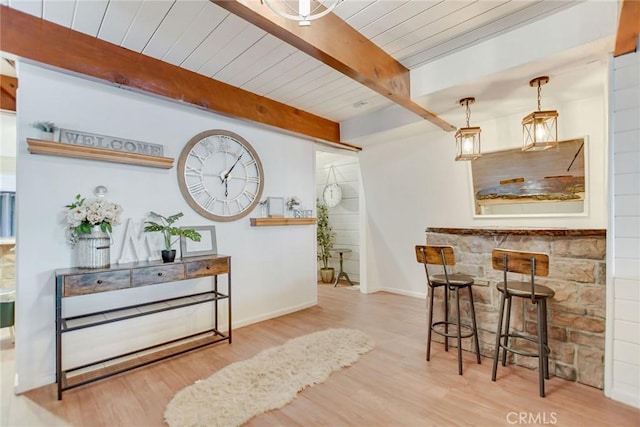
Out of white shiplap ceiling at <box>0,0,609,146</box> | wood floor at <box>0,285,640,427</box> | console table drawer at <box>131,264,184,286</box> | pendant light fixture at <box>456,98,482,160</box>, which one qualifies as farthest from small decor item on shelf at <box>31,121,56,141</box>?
pendant light fixture at <box>456,98,482,160</box>

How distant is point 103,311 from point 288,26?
2.62 m

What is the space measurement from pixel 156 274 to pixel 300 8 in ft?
7.28

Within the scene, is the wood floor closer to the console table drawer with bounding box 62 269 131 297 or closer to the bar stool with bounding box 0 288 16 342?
the bar stool with bounding box 0 288 16 342

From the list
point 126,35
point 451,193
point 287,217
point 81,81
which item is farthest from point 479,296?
point 81,81

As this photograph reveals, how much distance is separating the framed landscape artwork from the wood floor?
1.91 meters

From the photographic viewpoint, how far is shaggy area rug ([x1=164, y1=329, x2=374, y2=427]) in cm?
191

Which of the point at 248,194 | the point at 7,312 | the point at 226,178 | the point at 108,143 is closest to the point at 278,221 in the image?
the point at 248,194

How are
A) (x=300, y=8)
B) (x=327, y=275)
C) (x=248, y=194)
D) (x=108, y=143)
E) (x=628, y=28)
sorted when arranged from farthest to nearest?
(x=327, y=275) < (x=248, y=194) < (x=108, y=143) < (x=628, y=28) < (x=300, y=8)

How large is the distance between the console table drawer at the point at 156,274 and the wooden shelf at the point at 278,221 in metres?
1.10

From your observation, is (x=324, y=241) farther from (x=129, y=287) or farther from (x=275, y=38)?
(x=275, y=38)

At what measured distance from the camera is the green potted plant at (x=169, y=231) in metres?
2.73

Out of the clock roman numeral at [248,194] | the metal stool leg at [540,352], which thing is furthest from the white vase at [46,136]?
the metal stool leg at [540,352]

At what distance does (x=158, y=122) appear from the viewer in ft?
9.61

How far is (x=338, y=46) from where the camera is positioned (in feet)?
7.04
